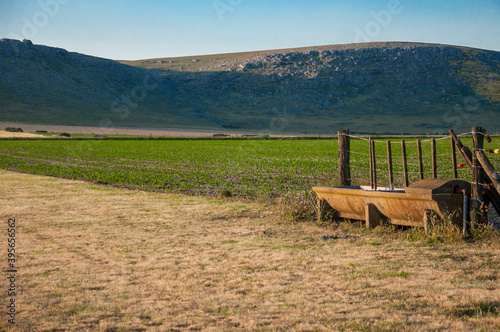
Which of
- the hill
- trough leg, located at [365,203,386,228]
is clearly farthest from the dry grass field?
the hill

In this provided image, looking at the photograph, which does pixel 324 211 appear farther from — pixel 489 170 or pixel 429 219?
pixel 489 170

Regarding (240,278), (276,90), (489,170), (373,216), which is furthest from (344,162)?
(276,90)

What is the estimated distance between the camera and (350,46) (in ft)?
621

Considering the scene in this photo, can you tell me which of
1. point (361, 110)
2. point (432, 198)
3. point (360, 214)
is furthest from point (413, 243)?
point (361, 110)

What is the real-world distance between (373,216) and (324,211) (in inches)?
61.0

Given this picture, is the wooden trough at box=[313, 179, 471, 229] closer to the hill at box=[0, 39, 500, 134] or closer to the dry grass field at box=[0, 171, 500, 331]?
the dry grass field at box=[0, 171, 500, 331]

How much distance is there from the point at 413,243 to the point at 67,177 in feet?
71.3

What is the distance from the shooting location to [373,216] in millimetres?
10961

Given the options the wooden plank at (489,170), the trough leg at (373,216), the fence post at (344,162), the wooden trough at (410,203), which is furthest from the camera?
the fence post at (344,162)

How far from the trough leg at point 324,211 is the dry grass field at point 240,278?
40cm

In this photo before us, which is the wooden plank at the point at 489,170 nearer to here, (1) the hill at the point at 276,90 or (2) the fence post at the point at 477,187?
(2) the fence post at the point at 477,187

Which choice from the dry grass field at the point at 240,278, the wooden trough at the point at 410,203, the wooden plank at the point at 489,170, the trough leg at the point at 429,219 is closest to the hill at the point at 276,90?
the dry grass field at the point at 240,278

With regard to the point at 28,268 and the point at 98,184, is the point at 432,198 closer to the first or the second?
the point at 28,268

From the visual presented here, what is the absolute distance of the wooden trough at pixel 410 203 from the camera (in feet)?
32.2
